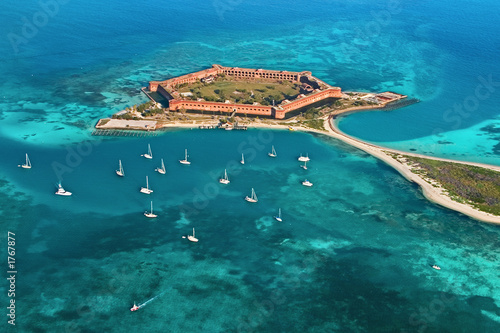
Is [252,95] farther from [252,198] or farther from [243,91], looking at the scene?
[252,198]

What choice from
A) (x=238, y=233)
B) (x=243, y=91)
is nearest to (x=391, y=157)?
(x=238, y=233)

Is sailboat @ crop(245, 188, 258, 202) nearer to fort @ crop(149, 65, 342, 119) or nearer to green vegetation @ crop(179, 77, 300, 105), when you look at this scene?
fort @ crop(149, 65, 342, 119)

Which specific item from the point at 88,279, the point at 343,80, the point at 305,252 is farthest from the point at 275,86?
the point at 88,279

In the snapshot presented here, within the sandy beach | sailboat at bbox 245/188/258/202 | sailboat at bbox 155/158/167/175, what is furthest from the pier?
sailboat at bbox 245/188/258/202

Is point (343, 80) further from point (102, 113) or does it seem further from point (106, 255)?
point (106, 255)

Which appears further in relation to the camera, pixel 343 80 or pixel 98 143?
pixel 343 80

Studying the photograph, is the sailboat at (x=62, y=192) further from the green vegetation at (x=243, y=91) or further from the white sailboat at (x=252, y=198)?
the green vegetation at (x=243, y=91)

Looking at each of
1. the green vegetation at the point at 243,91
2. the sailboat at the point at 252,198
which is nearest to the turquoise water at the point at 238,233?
the sailboat at the point at 252,198

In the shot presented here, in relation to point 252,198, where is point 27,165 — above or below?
above
